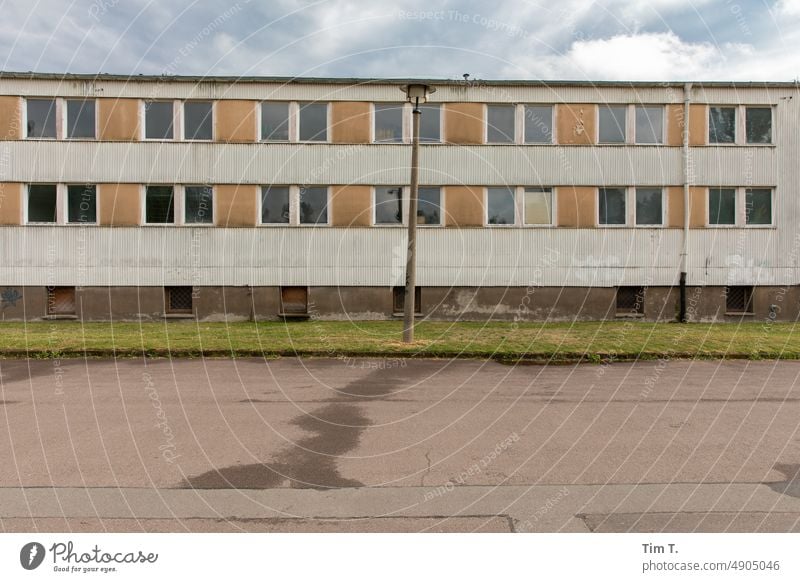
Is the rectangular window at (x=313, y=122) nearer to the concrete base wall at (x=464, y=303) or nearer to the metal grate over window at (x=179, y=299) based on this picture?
the concrete base wall at (x=464, y=303)

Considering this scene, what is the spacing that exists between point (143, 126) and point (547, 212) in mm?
17148

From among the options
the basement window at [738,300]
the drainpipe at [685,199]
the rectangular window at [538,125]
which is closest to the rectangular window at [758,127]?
the drainpipe at [685,199]

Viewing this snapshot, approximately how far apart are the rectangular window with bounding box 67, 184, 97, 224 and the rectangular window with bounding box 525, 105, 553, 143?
18.1 meters

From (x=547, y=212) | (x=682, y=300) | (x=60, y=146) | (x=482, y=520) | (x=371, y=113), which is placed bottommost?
(x=482, y=520)

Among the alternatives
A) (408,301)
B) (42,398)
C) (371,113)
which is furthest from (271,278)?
(42,398)

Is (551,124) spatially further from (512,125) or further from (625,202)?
(625,202)

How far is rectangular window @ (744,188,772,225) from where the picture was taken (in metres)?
24.5

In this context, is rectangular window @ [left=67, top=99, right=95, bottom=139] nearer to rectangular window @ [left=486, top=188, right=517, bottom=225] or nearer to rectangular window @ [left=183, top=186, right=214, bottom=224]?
rectangular window @ [left=183, top=186, right=214, bottom=224]

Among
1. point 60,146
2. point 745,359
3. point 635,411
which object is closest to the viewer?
point 635,411

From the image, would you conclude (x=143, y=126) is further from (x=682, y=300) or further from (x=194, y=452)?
(x=682, y=300)

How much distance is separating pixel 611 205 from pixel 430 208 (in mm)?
7604

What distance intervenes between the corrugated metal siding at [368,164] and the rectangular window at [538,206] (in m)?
0.47

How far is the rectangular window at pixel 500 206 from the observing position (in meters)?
24.4

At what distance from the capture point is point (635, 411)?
29.3ft
